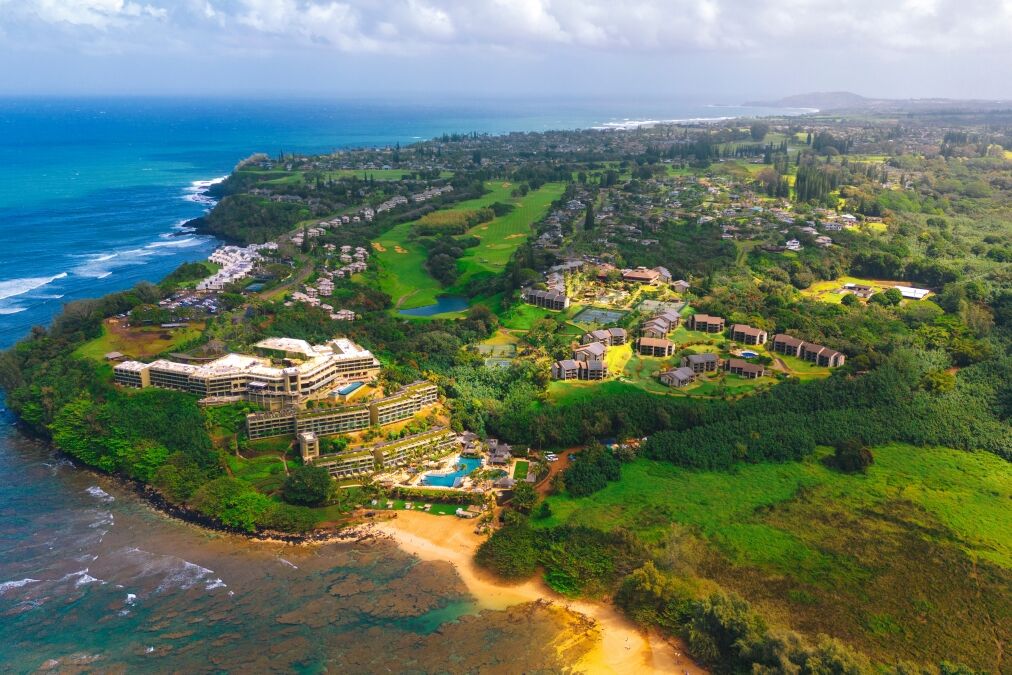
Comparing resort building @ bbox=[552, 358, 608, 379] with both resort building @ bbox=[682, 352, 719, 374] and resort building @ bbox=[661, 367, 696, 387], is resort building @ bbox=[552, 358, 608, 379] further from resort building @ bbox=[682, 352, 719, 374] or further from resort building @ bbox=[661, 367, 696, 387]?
resort building @ bbox=[682, 352, 719, 374]

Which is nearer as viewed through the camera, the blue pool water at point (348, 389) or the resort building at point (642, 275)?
the blue pool water at point (348, 389)

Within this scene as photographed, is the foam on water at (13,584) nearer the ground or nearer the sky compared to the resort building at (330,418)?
nearer the ground

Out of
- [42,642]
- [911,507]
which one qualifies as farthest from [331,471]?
[911,507]

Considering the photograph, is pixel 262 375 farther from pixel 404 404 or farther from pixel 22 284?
pixel 22 284

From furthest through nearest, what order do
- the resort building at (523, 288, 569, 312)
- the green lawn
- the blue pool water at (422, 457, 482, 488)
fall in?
1. the resort building at (523, 288, 569, 312)
2. the blue pool water at (422, 457, 482, 488)
3. the green lawn

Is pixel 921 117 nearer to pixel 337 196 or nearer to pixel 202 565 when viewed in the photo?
pixel 337 196

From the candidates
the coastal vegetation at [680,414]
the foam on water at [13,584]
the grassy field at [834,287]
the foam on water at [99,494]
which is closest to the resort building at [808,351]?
the coastal vegetation at [680,414]

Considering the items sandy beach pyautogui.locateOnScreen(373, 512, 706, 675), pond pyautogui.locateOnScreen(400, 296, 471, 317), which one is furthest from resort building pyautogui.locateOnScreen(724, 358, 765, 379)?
pond pyautogui.locateOnScreen(400, 296, 471, 317)

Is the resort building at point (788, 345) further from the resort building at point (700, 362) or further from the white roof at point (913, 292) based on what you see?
the white roof at point (913, 292)
